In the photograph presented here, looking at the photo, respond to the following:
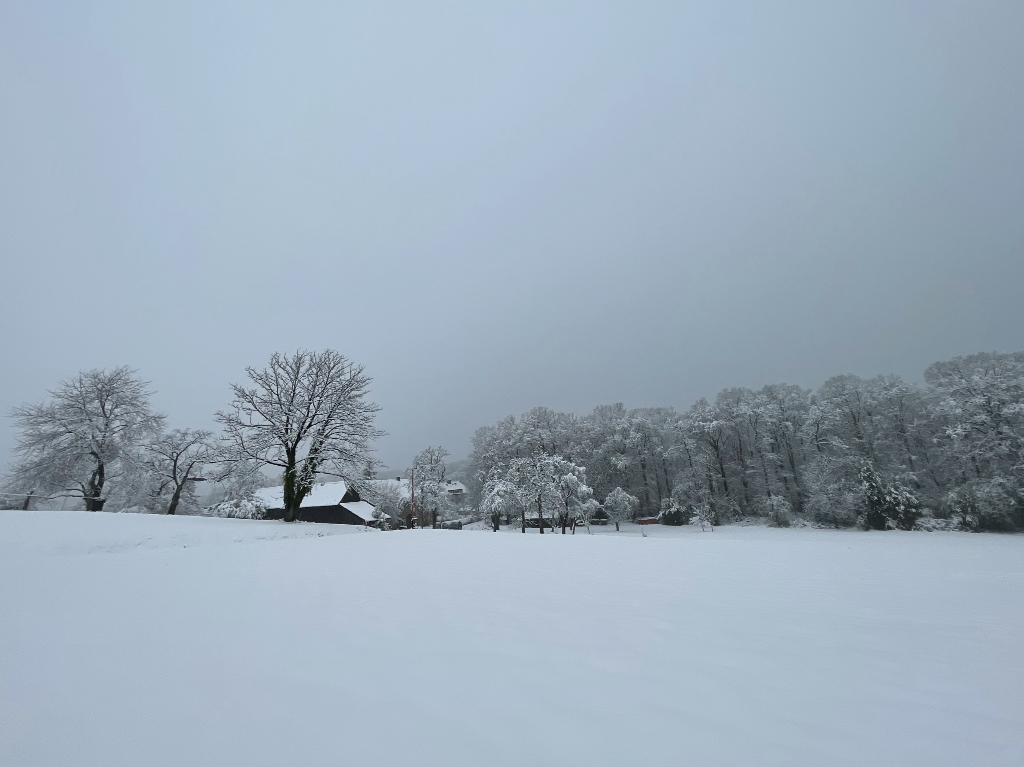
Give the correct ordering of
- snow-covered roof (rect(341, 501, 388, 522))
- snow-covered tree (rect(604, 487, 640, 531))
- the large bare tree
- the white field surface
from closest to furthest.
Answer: the white field surface → the large bare tree → snow-covered tree (rect(604, 487, 640, 531)) → snow-covered roof (rect(341, 501, 388, 522))

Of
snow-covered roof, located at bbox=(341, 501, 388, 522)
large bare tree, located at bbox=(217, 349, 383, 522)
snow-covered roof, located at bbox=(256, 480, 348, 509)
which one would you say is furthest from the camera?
snow-covered roof, located at bbox=(341, 501, 388, 522)

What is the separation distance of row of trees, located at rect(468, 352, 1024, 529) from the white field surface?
24960 mm

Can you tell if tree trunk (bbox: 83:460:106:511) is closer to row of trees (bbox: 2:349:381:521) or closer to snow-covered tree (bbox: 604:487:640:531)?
row of trees (bbox: 2:349:381:521)

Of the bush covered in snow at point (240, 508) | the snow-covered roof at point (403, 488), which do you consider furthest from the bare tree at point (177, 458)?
the snow-covered roof at point (403, 488)

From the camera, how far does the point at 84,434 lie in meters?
20.2

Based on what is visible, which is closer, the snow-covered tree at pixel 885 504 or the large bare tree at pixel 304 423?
the large bare tree at pixel 304 423

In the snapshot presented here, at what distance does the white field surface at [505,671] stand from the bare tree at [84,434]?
68.2ft

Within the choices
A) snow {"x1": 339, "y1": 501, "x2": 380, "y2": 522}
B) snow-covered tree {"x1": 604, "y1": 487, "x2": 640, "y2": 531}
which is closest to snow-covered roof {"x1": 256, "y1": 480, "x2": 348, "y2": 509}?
snow {"x1": 339, "y1": 501, "x2": 380, "y2": 522}

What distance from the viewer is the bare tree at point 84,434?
797 inches

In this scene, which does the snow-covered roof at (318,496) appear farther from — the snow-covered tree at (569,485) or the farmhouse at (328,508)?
the snow-covered tree at (569,485)

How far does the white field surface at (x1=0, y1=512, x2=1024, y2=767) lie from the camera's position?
1834mm

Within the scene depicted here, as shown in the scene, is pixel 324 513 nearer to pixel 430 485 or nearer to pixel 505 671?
pixel 430 485

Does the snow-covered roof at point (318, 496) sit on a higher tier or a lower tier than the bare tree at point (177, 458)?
lower

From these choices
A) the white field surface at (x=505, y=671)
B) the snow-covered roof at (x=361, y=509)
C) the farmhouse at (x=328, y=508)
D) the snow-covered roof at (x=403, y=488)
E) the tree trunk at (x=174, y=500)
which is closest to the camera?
the white field surface at (x=505, y=671)
